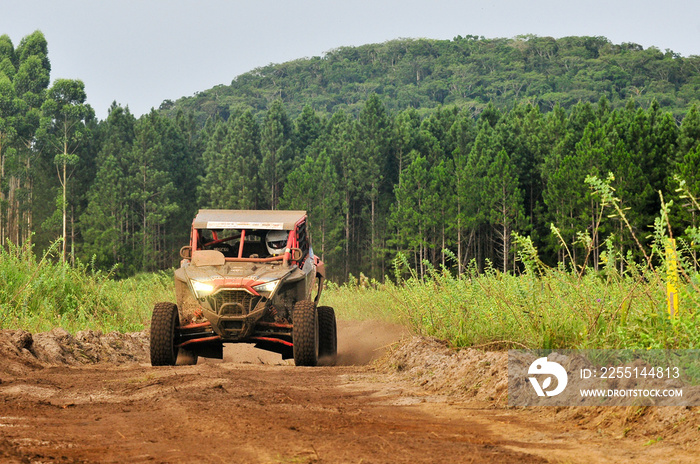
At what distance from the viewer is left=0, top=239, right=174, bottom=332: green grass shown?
1650 centimetres

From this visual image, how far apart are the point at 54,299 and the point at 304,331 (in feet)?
26.1

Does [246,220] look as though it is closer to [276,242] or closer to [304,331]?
[276,242]

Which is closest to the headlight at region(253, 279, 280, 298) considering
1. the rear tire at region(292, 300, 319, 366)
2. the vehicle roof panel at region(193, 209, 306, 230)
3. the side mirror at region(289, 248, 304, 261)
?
the rear tire at region(292, 300, 319, 366)

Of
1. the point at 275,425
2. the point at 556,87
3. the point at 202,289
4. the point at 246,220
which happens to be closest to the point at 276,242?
the point at 246,220

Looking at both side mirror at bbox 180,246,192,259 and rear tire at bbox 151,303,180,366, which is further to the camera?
side mirror at bbox 180,246,192,259

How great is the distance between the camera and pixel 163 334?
12.7 metres

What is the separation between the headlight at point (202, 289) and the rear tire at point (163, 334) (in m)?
0.55

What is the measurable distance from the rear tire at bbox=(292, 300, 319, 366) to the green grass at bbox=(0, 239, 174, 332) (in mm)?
5983

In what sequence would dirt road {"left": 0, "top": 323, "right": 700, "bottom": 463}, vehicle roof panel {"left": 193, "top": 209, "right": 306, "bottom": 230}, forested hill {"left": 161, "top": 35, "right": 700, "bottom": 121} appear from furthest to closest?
forested hill {"left": 161, "top": 35, "right": 700, "bottom": 121} < vehicle roof panel {"left": 193, "top": 209, "right": 306, "bottom": 230} < dirt road {"left": 0, "top": 323, "right": 700, "bottom": 463}

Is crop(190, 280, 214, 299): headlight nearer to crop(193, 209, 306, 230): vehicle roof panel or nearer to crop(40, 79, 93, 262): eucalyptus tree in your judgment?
crop(193, 209, 306, 230): vehicle roof panel

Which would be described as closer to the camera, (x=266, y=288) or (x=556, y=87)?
(x=266, y=288)

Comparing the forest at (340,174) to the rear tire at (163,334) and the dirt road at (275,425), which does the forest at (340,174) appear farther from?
the dirt road at (275,425)

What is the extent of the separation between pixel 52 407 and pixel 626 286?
21.2 ft

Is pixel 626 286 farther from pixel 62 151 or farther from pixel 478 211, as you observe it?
A: pixel 62 151
